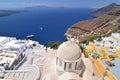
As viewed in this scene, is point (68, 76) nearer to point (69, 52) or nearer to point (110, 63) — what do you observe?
point (69, 52)

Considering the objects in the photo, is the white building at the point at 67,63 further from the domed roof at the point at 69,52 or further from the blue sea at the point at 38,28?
the blue sea at the point at 38,28

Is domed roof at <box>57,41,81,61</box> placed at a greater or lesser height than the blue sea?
greater

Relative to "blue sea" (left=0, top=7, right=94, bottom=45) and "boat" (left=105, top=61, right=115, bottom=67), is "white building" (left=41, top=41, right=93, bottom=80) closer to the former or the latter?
"boat" (left=105, top=61, right=115, bottom=67)

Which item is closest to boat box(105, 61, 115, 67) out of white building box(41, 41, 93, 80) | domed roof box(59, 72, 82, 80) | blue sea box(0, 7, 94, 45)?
white building box(41, 41, 93, 80)

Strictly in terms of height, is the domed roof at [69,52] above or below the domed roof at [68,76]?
above

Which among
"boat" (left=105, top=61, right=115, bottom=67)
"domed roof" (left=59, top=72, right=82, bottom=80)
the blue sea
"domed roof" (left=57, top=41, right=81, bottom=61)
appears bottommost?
the blue sea

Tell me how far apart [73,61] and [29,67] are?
521 centimetres

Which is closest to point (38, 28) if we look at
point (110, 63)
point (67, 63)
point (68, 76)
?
point (110, 63)

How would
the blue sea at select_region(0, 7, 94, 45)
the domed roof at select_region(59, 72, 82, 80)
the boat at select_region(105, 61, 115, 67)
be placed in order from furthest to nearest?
the blue sea at select_region(0, 7, 94, 45), the boat at select_region(105, 61, 115, 67), the domed roof at select_region(59, 72, 82, 80)

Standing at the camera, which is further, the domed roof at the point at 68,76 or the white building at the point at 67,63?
the white building at the point at 67,63

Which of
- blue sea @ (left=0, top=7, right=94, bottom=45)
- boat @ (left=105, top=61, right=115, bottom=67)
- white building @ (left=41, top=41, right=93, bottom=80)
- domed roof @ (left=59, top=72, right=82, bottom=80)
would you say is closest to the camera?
domed roof @ (left=59, top=72, right=82, bottom=80)

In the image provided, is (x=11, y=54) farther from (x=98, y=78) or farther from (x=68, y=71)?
(x=68, y=71)

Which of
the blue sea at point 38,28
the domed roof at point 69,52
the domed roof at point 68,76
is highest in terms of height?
the domed roof at point 69,52

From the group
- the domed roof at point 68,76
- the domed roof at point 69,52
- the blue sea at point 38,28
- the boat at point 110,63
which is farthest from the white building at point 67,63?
the blue sea at point 38,28
